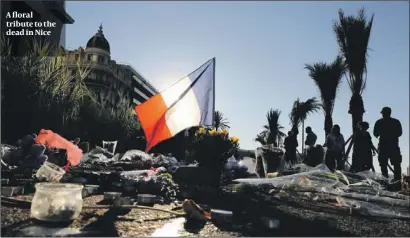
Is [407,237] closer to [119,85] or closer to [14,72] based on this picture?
[14,72]

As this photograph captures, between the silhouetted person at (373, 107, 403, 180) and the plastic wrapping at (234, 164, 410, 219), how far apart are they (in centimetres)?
155

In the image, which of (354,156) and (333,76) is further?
(333,76)

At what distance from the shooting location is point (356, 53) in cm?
1445

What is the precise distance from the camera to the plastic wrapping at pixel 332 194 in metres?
5.96

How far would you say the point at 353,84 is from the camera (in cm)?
1444

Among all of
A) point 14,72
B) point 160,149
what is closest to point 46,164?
point 14,72

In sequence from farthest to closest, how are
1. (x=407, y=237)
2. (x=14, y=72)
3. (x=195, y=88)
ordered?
(x=14, y=72) → (x=195, y=88) → (x=407, y=237)

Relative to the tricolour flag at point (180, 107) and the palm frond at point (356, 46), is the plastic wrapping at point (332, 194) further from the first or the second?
the palm frond at point (356, 46)

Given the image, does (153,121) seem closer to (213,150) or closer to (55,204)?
(213,150)

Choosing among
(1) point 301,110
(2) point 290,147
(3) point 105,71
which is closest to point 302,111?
(1) point 301,110

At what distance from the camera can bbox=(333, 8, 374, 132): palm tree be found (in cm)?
1405

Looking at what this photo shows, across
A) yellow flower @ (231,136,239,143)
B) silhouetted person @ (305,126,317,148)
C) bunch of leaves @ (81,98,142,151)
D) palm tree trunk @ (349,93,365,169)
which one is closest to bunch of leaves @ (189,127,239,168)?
yellow flower @ (231,136,239,143)

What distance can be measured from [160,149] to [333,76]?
10.1 metres

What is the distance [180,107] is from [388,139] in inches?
228
